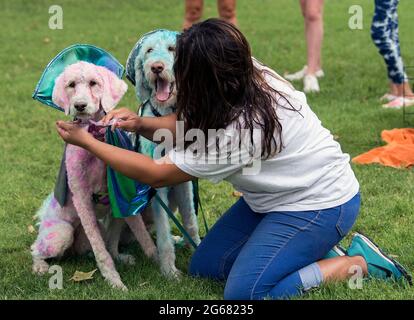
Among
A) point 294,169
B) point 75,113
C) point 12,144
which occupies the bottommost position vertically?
point 12,144

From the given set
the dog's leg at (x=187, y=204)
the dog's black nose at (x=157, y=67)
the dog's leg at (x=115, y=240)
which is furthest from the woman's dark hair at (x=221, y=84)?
Result: the dog's leg at (x=115, y=240)

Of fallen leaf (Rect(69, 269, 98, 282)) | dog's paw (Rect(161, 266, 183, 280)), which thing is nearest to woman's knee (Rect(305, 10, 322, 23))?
dog's paw (Rect(161, 266, 183, 280))

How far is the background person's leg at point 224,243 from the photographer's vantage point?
391cm

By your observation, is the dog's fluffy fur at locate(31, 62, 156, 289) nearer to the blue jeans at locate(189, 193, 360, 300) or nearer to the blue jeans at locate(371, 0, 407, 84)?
the blue jeans at locate(189, 193, 360, 300)

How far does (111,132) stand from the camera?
12.4ft

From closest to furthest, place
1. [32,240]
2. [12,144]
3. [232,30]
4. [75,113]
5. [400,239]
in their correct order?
[232,30]
[75,113]
[400,239]
[32,240]
[12,144]

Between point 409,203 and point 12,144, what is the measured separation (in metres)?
3.43

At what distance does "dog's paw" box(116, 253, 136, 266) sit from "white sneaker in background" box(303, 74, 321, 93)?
4.08 m

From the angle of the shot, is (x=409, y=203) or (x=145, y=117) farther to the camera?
(x=409, y=203)

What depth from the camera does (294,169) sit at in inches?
139

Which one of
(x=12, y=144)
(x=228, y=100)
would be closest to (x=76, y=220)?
(x=228, y=100)

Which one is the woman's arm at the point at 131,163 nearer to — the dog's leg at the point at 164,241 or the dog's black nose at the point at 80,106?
the dog's black nose at the point at 80,106

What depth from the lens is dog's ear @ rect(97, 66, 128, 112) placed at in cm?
366

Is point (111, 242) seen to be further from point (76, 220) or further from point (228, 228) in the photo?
point (228, 228)
